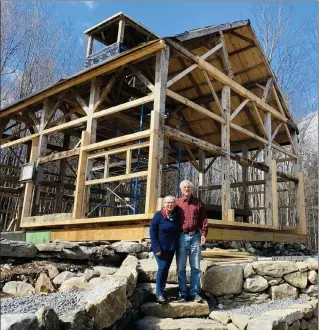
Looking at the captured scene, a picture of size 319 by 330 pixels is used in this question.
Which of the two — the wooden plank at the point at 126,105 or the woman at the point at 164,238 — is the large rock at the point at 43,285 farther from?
the wooden plank at the point at 126,105

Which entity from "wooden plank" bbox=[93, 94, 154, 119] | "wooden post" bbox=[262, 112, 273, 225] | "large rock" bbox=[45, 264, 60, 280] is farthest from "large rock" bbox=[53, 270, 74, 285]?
"wooden post" bbox=[262, 112, 273, 225]

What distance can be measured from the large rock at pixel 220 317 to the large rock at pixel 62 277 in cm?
214

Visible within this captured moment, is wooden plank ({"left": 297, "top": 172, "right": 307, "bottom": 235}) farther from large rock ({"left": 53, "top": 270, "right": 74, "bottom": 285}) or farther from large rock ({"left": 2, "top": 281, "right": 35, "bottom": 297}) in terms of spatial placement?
large rock ({"left": 2, "top": 281, "right": 35, "bottom": 297})

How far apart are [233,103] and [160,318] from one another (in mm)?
10506

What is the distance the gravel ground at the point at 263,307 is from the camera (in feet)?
17.7

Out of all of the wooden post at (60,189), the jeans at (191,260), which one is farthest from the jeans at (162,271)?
the wooden post at (60,189)

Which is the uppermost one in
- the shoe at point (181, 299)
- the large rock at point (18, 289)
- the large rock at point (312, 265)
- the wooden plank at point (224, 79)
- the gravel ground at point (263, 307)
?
the wooden plank at point (224, 79)

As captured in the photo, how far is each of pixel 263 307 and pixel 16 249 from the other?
13.1ft

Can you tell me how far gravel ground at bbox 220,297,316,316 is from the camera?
5.40m

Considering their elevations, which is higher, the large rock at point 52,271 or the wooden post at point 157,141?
the wooden post at point 157,141

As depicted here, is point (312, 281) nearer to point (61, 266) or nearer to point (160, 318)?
point (160, 318)

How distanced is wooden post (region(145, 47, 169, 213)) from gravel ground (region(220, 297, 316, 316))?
2.86 m

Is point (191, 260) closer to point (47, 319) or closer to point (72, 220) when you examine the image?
point (47, 319)

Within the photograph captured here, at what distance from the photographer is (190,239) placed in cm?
536
